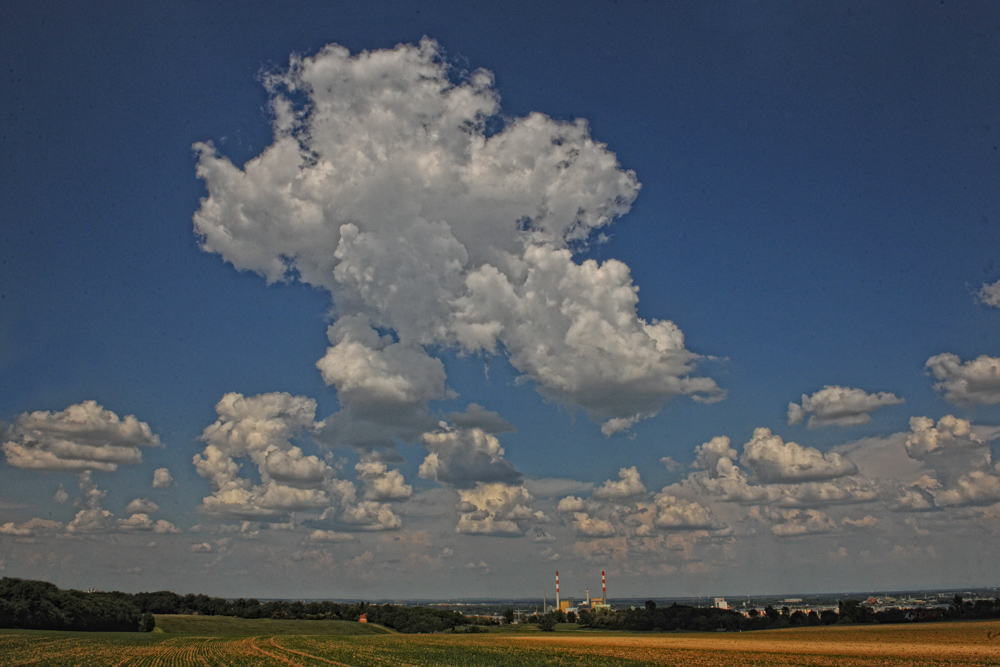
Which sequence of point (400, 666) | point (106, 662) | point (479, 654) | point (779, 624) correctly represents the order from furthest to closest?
point (779, 624)
point (479, 654)
point (106, 662)
point (400, 666)

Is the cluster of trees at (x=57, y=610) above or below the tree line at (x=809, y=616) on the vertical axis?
above

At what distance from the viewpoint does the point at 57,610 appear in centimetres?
14112

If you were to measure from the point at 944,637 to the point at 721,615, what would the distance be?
90.4 metres

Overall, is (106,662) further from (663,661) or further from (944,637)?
(944,637)

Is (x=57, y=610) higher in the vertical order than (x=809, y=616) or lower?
higher

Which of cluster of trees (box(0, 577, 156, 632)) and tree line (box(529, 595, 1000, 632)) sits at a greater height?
cluster of trees (box(0, 577, 156, 632))

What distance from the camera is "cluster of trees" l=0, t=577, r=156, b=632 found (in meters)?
133

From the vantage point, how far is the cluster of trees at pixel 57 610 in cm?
13288

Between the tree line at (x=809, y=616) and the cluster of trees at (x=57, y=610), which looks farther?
the tree line at (x=809, y=616)

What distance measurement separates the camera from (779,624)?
187m

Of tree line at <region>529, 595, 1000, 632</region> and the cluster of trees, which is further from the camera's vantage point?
tree line at <region>529, 595, 1000, 632</region>

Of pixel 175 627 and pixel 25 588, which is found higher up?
Answer: pixel 25 588

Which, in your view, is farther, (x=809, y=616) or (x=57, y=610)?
(x=809, y=616)

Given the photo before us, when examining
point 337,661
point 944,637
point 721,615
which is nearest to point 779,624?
point 721,615
